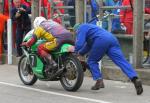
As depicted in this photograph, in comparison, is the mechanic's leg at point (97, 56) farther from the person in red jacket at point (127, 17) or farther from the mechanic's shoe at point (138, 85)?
the person in red jacket at point (127, 17)

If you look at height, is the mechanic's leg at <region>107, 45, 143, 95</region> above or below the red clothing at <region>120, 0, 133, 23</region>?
below

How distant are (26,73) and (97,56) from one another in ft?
6.70

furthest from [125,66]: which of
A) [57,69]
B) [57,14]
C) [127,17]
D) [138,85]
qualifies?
[57,14]

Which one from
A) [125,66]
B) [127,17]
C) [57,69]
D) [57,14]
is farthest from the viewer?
[57,14]

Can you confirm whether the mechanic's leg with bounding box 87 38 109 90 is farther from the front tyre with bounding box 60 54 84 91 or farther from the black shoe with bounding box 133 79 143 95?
the black shoe with bounding box 133 79 143 95

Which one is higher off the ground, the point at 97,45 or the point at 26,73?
the point at 97,45

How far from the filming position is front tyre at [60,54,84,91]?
9.70 metres

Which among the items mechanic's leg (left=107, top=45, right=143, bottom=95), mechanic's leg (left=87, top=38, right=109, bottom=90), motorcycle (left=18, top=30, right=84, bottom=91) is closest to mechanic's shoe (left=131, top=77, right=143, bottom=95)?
mechanic's leg (left=107, top=45, right=143, bottom=95)

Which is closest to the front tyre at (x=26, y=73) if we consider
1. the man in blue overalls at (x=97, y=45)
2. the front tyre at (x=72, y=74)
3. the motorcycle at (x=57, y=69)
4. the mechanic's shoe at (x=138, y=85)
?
the motorcycle at (x=57, y=69)

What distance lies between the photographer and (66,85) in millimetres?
10148

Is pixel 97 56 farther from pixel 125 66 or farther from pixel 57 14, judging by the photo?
pixel 57 14

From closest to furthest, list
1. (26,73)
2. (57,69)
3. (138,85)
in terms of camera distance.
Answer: (138,85) < (57,69) < (26,73)

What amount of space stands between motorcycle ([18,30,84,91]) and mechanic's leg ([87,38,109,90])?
0.95 ft

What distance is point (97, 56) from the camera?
9859mm
